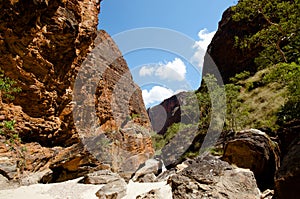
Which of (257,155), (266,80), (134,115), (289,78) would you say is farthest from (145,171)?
(134,115)

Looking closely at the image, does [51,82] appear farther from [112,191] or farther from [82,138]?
[112,191]

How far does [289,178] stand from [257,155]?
4.61 m

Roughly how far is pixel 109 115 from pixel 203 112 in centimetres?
1270

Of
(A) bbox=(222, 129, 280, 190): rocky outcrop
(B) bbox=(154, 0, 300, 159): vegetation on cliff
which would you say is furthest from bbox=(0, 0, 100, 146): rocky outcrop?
(A) bbox=(222, 129, 280, 190): rocky outcrop

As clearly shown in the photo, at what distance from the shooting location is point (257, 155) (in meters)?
7.10

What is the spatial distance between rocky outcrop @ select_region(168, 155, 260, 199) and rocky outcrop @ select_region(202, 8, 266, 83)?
139 feet

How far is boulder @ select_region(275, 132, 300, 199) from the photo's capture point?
2.79 metres

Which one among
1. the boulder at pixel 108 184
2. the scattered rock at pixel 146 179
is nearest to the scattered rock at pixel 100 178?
the boulder at pixel 108 184

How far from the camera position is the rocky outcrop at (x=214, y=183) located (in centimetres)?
466

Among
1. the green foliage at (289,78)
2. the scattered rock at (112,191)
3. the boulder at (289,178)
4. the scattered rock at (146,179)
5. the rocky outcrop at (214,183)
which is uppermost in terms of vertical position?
the green foliage at (289,78)

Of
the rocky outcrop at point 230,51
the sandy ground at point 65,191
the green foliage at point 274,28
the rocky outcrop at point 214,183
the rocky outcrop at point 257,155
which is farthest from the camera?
the rocky outcrop at point 230,51

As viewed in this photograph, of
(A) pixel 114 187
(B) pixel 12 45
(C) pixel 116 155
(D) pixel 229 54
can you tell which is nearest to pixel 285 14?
(A) pixel 114 187

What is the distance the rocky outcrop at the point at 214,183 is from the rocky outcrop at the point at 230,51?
4244 cm

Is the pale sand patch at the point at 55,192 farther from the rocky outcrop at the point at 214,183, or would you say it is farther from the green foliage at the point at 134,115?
the green foliage at the point at 134,115
